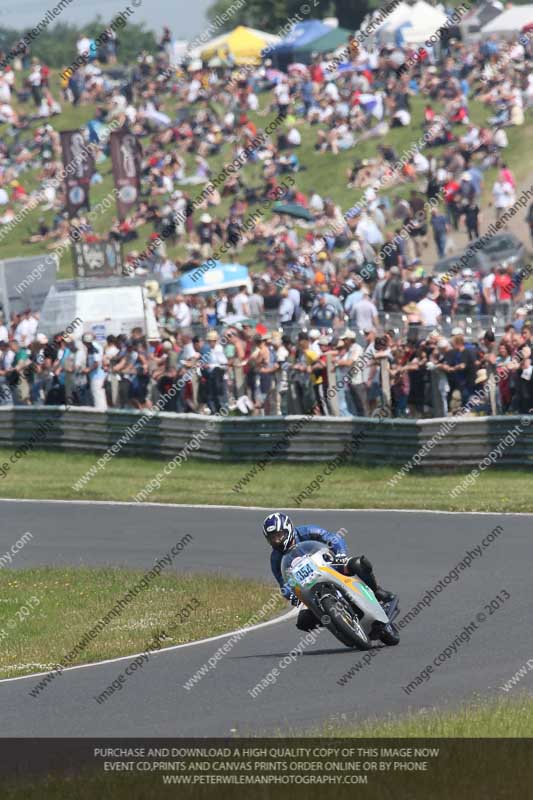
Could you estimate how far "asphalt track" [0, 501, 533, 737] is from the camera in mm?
10195

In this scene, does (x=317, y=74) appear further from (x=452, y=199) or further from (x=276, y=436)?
(x=276, y=436)

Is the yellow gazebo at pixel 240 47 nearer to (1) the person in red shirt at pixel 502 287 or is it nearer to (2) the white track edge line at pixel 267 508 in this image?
(1) the person in red shirt at pixel 502 287

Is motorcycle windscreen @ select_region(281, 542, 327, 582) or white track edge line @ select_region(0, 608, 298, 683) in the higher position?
motorcycle windscreen @ select_region(281, 542, 327, 582)

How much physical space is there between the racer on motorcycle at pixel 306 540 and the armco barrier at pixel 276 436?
9.03 meters

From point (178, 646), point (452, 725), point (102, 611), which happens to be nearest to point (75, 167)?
point (102, 611)

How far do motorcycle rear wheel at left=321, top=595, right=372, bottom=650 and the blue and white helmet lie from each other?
1.91ft

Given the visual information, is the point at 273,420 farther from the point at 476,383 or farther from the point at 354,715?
the point at 354,715

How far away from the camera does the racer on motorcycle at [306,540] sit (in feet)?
39.3

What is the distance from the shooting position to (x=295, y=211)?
37.3 m

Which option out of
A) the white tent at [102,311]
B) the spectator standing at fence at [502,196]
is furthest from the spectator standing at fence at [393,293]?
the spectator standing at fence at [502,196]

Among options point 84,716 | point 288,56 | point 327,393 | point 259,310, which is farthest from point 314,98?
point 84,716

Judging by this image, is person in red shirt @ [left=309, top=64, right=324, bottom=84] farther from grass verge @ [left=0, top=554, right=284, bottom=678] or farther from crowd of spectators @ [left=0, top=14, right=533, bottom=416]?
grass verge @ [left=0, top=554, right=284, bottom=678]

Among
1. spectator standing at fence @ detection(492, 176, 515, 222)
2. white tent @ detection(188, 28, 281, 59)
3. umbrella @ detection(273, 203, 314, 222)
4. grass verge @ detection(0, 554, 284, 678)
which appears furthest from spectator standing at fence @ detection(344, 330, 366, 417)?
white tent @ detection(188, 28, 281, 59)
